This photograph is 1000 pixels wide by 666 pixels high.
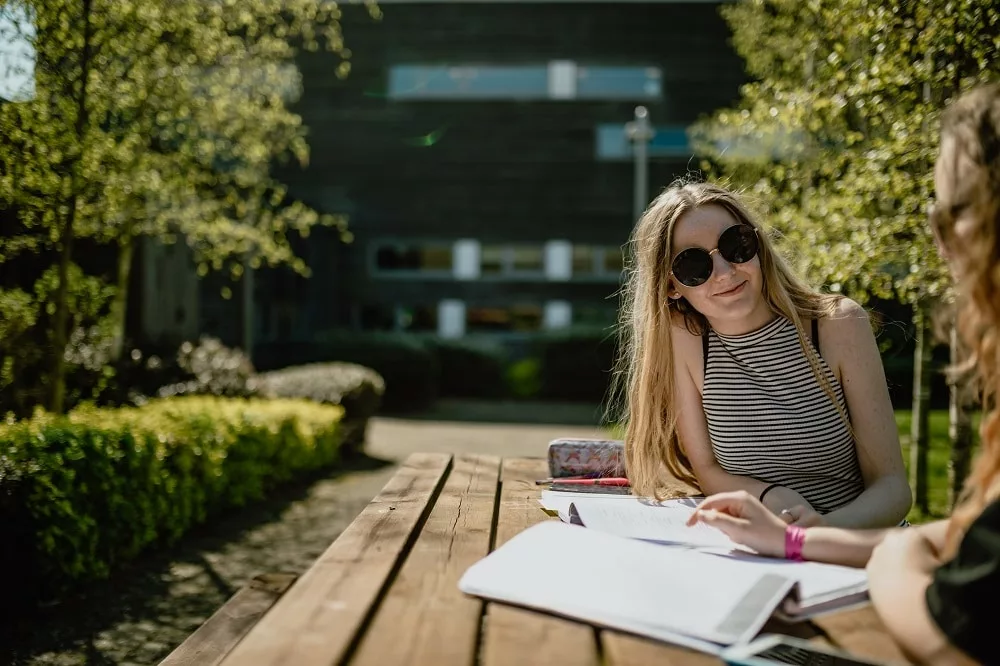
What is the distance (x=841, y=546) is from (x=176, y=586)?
384cm

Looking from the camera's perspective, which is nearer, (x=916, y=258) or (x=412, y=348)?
(x=916, y=258)

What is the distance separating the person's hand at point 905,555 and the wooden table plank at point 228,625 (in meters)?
1.59

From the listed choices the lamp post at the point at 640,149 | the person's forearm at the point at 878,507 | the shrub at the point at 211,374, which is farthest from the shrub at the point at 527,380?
the person's forearm at the point at 878,507

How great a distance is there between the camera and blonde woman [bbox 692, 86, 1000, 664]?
1015 millimetres

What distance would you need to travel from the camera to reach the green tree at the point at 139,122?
163 inches

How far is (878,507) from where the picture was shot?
6.22 ft

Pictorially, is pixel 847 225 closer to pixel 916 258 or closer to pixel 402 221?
pixel 916 258

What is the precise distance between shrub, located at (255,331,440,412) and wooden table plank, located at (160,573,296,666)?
10839mm

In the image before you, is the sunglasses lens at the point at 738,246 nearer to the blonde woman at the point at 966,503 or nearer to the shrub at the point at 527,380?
the blonde woman at the point at 966,503

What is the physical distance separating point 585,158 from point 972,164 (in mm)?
18154

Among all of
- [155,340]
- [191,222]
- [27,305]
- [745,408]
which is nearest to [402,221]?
[155,340]

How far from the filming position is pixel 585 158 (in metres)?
18.9

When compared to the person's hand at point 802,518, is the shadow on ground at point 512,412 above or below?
Result: below

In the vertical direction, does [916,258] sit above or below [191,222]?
below
